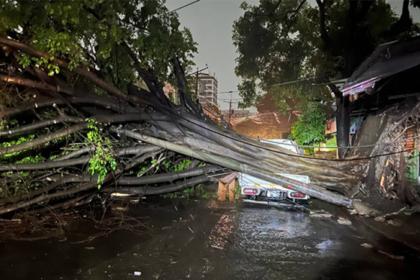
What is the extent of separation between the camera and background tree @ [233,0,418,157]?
13.1 m

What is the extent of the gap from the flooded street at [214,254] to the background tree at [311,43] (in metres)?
8.48

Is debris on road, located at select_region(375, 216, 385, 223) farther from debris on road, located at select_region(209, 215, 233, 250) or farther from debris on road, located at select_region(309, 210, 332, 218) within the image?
debris on road, located at select_region(209, 215, 233, 250)

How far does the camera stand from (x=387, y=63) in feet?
22.6

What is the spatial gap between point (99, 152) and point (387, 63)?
7.47 meters

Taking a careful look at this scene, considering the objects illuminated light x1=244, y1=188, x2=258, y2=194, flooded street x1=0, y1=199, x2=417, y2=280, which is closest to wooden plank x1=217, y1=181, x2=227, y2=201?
illuminated light x1=244, y1=188, x2=258, y2=194

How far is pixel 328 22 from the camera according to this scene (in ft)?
50.0

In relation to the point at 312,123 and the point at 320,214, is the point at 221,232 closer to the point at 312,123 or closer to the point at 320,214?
the point at 320,214

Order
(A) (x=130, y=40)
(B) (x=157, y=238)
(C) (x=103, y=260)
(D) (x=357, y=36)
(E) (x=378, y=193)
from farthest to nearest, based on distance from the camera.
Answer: (D) (x=357, y=36) < (E) (x=378, y=193) < (A) (x=130, y=40) < (B) (x=157, y=238) < (C) (x=103, y=260)

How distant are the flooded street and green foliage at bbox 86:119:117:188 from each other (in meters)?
1.43

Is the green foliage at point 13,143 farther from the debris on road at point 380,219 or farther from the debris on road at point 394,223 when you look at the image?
the debris on road at point 394,223

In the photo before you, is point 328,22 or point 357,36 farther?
point 328,22

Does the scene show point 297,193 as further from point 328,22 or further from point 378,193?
point 328,22

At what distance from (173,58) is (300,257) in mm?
5910

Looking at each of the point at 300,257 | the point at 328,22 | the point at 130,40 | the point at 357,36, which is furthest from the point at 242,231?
the point at 328,22
